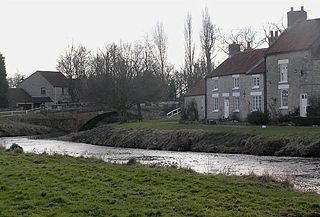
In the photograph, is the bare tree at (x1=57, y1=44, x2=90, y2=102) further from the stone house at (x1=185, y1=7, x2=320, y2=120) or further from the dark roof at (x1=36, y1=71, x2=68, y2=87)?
the stone house at (x1=185, y1=7, x2=320, y2=120)

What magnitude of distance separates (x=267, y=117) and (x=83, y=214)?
35.5 metres

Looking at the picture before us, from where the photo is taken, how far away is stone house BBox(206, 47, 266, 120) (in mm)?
50531

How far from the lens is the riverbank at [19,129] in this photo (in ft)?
211

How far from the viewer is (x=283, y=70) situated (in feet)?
153

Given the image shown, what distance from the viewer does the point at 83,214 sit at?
10.3 m

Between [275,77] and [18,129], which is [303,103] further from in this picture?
[18,129]

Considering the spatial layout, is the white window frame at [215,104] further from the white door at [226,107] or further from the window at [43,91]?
the window at [43,91]

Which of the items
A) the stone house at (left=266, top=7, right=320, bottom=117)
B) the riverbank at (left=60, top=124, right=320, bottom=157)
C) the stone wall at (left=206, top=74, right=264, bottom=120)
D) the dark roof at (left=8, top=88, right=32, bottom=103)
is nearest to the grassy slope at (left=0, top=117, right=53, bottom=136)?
the riverbank at (left=60, top=124, right=320, bottom=157)

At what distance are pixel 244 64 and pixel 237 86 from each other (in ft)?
8.38

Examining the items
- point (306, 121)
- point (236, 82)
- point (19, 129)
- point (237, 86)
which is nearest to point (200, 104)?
point (236, 82)

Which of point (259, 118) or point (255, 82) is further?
point (255, 82)

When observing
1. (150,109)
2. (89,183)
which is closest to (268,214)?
(89,183)

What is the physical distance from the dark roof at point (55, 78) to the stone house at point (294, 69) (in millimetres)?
59450

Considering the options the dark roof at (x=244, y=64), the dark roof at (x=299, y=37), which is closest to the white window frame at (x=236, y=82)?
the dark roof at (x=244, y=64)
